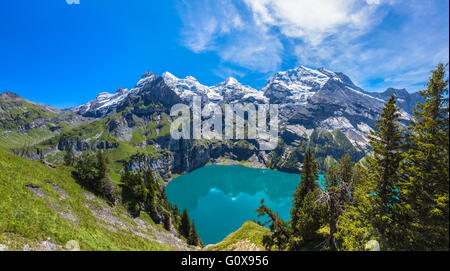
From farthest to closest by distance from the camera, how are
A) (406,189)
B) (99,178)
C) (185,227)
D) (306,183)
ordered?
1. (185,227)
2. (99,178)
3. (306,183)
4. (406,189)

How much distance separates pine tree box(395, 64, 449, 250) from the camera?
729 cm

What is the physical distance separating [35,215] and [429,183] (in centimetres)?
2605

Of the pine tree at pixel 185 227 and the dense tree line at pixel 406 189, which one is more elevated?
the dense tree line at pixel 406 189

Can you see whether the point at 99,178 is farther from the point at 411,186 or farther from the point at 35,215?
the point at 411,186

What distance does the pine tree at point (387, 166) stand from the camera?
11547mm

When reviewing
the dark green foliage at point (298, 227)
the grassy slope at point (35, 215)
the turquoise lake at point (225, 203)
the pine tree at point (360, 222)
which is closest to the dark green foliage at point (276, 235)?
the dark green foliage at point (298, 227)

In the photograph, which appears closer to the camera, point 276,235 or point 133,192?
point 276,235

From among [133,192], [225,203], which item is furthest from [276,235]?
[225,203]

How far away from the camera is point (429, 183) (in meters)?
8.84

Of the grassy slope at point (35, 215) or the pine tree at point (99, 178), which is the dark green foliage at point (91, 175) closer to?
the pine tree at point (99, 178)

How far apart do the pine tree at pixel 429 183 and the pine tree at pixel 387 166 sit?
3.49 feet

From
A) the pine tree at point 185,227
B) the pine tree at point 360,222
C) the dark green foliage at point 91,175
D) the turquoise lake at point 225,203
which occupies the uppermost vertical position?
the dark green foliage at point 91,175

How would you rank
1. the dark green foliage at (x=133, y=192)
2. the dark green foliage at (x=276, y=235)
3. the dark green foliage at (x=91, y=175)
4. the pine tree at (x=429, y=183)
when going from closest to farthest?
the pine tree at (x=429, y=183) → the dark green foliage at (x=276, y=235) → the dark green foliage at (x=91, y=175) → the dark green foliage at (x=133, y=192)
